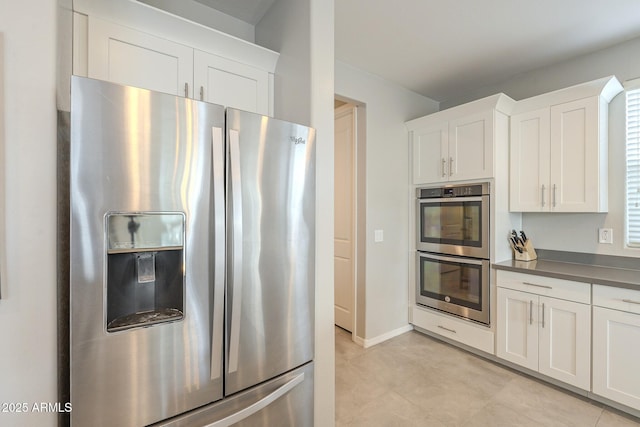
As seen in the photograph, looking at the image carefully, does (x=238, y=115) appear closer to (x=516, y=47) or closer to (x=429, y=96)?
(x=516, y=47)

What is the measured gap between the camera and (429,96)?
3.45 m

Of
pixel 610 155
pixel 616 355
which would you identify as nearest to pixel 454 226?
pixel 610 155

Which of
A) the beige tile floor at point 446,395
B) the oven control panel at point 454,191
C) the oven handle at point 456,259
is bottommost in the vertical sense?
the beige tile floor at point 446,395

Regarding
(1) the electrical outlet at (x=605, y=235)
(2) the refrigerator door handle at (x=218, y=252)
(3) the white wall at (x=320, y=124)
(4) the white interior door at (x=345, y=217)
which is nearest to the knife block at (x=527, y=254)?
(1) the electrical outlet at (x=605, y=235)

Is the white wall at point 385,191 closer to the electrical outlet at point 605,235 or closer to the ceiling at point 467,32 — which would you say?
the ceiling at point 467,32

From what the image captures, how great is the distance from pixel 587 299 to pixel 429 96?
8.39 feet

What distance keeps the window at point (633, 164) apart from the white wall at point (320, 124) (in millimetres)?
2487

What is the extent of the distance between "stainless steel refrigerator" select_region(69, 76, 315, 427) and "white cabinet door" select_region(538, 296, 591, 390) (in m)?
1.97

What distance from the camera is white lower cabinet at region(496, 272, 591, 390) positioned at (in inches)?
79.7

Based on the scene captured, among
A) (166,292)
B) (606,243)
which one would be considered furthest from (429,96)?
(166,292)

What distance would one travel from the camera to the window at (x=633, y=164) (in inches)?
87.7

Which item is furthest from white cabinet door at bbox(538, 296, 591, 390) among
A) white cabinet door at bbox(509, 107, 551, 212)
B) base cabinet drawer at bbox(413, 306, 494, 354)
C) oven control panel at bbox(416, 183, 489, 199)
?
oven control panel at bbox(416, 183, 489, 199)

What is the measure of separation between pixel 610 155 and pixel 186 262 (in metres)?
3.22

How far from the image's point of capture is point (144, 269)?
1.09 m
